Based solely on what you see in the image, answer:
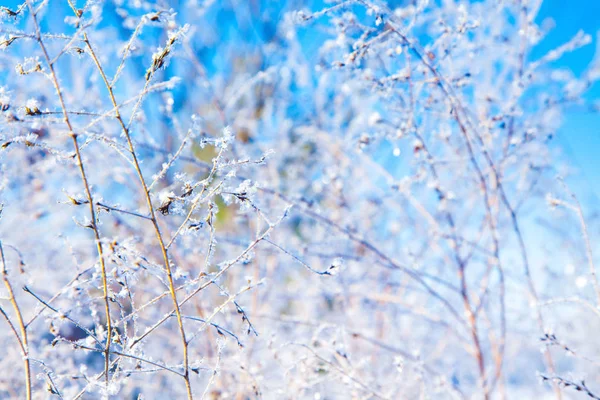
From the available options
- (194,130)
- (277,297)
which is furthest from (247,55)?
(194,130)

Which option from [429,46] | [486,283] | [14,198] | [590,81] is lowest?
[486,283]

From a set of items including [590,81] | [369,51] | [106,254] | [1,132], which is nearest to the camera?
[106,254]

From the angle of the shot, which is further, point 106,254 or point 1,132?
point 1,132

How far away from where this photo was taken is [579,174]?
3.34m

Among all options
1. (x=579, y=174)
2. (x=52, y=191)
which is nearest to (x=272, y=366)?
(x=52, y=191)

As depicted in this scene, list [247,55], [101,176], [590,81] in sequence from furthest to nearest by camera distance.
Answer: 1. [247,55]
2. [101,176]
3. [590,81]

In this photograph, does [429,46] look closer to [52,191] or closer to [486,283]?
[486,283]

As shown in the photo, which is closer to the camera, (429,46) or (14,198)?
(429,46)

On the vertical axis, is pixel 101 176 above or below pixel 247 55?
below

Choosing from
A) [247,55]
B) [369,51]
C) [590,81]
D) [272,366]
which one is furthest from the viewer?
[247,55]

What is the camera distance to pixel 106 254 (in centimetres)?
93

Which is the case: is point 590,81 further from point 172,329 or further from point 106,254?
point 172,329

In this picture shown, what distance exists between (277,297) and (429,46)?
2.37 meters

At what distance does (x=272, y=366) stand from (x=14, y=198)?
3.11m
